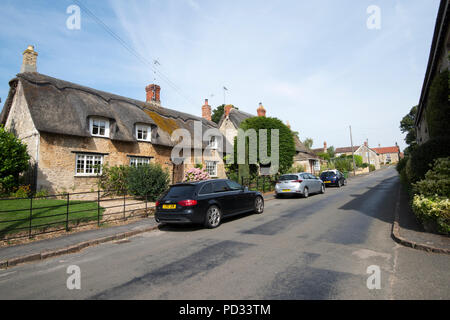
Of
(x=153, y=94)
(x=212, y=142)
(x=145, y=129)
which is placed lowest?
(x=212, y=142)

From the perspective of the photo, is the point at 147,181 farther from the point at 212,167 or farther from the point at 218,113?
the point at 218,113

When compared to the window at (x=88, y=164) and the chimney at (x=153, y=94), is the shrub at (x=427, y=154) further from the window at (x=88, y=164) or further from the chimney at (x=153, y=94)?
the chimney at (x=153, y=94)

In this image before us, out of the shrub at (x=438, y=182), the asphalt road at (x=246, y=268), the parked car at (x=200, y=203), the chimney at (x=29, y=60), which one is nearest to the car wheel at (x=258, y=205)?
the parked car at (x=200, y=203)

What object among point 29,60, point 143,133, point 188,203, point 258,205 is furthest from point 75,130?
point 258,205

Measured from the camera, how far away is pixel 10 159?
12.4 meters

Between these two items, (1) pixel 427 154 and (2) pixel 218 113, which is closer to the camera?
(1) pixel 427 154

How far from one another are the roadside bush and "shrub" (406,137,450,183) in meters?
14.9

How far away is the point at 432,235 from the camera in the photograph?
5.87 meters

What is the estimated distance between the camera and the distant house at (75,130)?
1426cm

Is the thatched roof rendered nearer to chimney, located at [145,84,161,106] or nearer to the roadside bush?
the roadside bush

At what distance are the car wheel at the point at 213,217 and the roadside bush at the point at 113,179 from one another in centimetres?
963

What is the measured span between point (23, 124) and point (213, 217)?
15.0 meters

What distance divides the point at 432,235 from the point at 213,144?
19.5 metres
